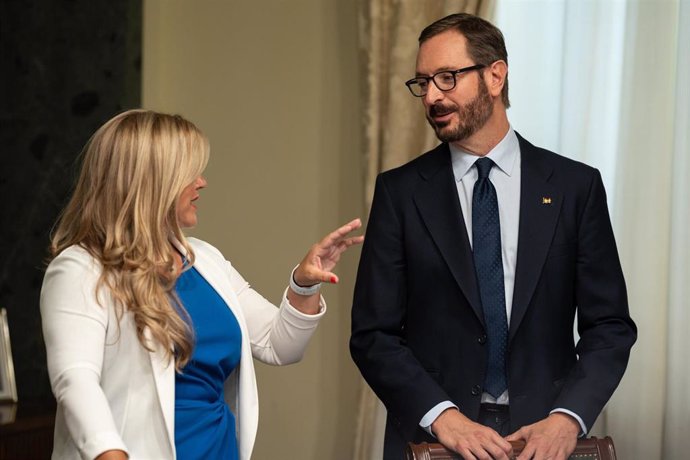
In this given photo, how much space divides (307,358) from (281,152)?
87 cm

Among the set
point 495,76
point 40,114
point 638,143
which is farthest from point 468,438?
point 40,114

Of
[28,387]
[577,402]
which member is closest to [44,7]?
[28,387]

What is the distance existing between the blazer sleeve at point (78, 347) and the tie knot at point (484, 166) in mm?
1098

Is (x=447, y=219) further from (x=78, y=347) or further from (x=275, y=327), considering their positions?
(x=78, y=347)

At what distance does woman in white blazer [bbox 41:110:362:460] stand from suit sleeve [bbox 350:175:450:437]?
26 cm

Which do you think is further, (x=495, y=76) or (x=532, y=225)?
(x=495, y=76)

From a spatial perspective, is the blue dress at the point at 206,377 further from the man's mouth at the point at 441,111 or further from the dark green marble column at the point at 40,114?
the dark green marble column at the point at 40,114

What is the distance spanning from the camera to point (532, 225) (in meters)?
2.80

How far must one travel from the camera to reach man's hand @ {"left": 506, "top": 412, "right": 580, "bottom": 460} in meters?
2.56

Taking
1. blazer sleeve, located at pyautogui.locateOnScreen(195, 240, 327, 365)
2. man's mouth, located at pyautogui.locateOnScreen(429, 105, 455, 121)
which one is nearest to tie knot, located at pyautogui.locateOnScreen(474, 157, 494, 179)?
man's mouth, located at pyautogui.locateOnScreen(429, 105, 455, 121)

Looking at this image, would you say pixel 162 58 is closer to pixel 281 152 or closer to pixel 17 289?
pixel 281 152

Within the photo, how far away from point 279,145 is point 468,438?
2180 millimetres

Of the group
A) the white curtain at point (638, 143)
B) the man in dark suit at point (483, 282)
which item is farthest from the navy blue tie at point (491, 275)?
the white curtain at point (638, 143)

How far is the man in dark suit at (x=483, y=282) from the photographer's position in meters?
2.71
